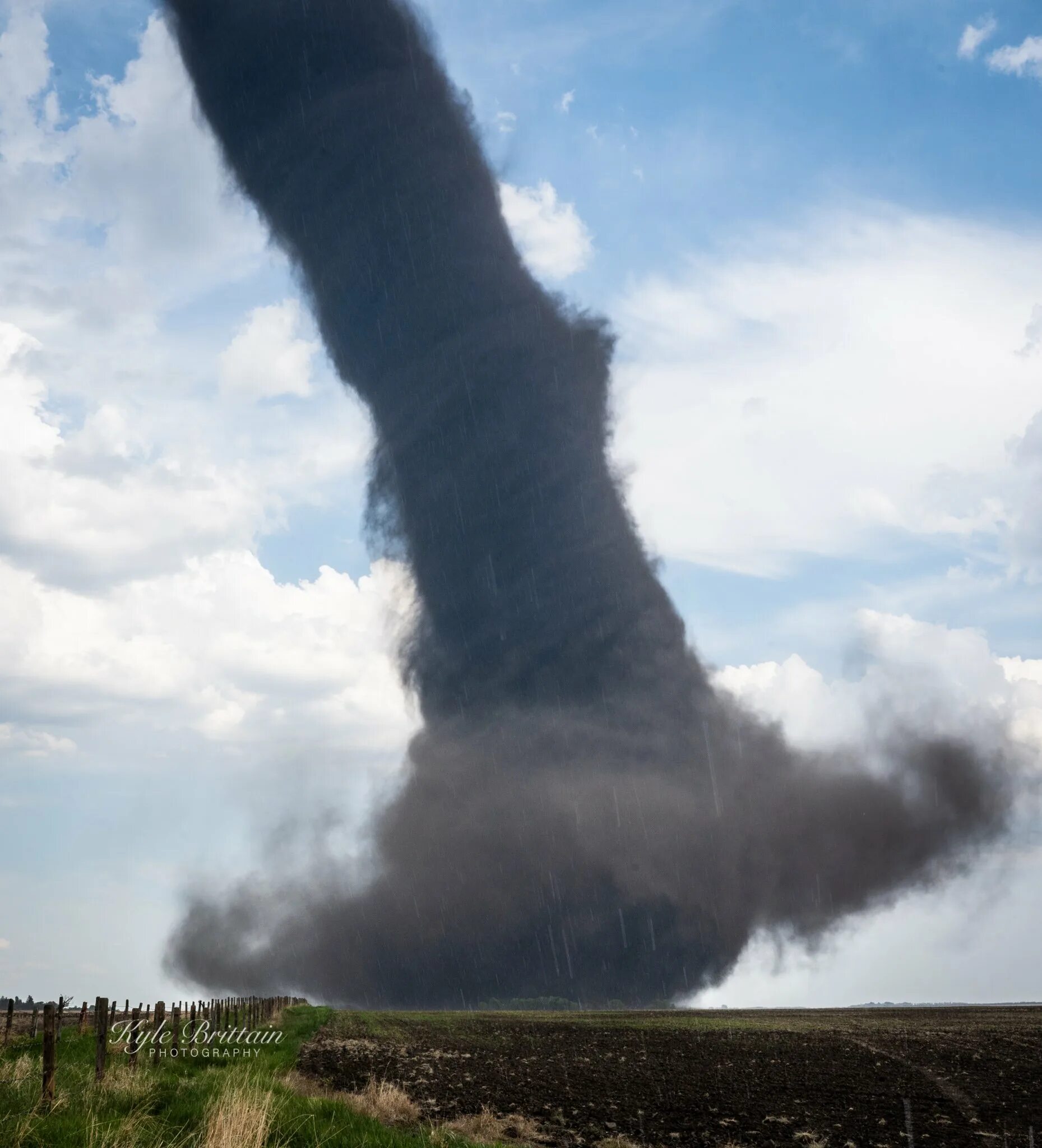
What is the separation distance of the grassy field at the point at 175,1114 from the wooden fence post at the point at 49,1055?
22 centimetres

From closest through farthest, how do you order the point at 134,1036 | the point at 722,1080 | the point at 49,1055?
1. the point at 49,1055
2. the point at 134,1036
3. the point at 722,1080

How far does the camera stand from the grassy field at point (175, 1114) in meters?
13.0

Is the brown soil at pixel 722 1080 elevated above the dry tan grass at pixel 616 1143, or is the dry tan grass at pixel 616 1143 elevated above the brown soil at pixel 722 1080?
the dry tan grass at pixel 616 1143

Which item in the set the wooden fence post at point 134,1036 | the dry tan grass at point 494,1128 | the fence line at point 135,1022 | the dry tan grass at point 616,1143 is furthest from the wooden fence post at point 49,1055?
the dry tan grass at point 616,1143

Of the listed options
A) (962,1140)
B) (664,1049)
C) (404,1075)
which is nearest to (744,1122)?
(962,1140)

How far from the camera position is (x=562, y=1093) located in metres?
29.7

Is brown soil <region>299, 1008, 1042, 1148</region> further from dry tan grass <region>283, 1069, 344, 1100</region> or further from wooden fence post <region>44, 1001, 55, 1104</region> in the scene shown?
wooden fence post <region>44, 1001, 55, 1104</region>

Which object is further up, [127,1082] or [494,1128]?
[127,1082]

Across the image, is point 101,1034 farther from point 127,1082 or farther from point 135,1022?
point 135,1022

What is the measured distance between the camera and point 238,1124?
12.7m

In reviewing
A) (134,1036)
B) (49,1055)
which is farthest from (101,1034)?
(134,1036)

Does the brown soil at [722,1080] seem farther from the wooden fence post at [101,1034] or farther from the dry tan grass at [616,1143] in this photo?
the wooden fence post at [101,1034]

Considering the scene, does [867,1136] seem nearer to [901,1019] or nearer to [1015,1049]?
[1015,1049]

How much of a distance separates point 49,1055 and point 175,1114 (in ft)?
10.3
